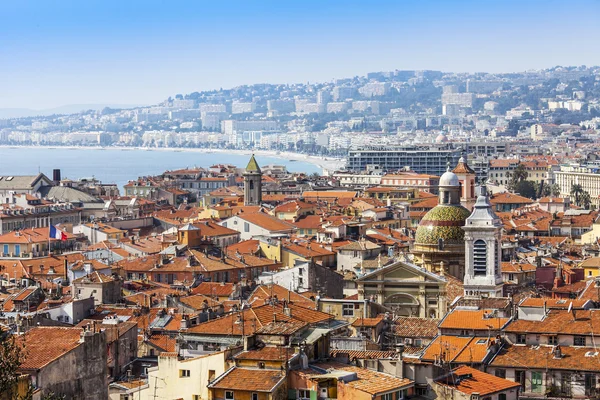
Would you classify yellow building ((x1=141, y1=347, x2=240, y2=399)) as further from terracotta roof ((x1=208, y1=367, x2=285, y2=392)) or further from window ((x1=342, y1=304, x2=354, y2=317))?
window ((x1=342, y1=304, x2=354, y2=317))

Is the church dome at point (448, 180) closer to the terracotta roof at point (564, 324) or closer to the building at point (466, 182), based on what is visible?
the terracotta roof at point (564, 324)

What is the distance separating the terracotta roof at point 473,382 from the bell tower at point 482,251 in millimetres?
13077

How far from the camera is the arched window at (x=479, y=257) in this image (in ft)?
101

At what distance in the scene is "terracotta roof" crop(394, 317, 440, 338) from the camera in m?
23.5

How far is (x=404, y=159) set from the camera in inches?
5817

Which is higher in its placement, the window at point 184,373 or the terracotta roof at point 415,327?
the window at point 184,373

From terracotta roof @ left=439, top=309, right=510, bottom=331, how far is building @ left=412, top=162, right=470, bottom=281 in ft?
28.9

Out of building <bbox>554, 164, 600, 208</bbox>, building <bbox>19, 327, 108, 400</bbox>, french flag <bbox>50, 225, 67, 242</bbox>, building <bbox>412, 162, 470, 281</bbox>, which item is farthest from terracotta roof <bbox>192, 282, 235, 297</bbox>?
building <bbox>554, 164, 600, 208</bbox>

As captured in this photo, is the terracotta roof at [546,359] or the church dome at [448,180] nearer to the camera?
the terracotta roof at [546,359]

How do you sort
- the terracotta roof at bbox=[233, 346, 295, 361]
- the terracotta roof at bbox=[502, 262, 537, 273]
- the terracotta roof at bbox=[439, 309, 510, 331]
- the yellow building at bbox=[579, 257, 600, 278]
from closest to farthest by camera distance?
the terracotta roof at bbox=[233, 346, 295, 361] → the terracotta roof at bbox=[439, 309, 510, 331] → the terracotta roof at bbox=[502, 262, 537, 273] → the yellow building at bbox=[579, 257, 600, 278]

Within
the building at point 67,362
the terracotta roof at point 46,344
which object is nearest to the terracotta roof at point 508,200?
the terracotta roof at point 46,344

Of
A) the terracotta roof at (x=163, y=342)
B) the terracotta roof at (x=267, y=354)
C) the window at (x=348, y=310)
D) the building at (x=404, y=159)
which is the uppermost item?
the terracotta roof at (x=267, y=354)

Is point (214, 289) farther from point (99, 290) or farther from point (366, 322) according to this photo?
point (366, 322)

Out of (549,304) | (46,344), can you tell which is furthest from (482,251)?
(46,344)
